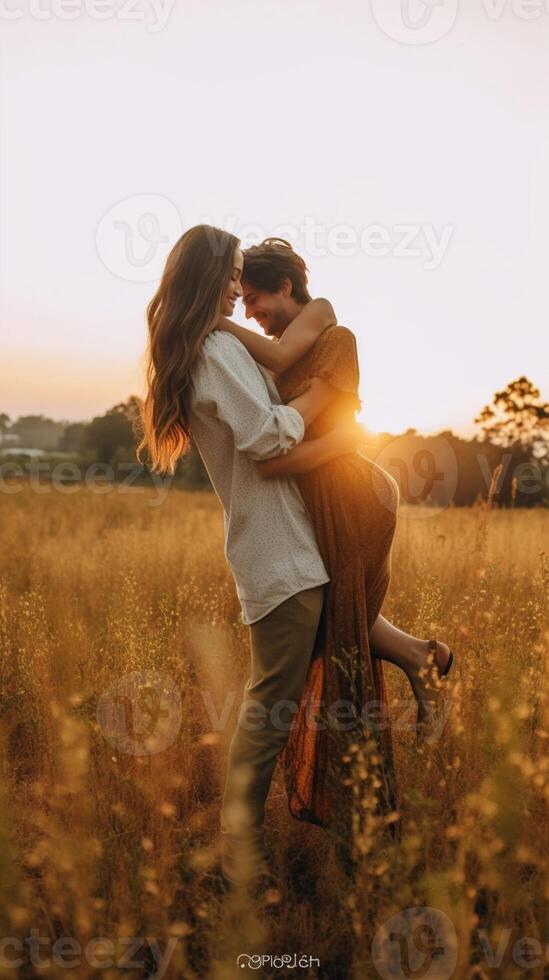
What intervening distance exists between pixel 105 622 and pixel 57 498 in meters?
9.54

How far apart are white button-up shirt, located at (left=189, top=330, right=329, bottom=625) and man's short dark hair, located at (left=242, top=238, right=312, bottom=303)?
469mm

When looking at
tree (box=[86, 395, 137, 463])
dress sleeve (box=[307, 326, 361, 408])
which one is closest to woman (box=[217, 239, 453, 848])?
dress sleeve (box=[307, 326, 361, 408])

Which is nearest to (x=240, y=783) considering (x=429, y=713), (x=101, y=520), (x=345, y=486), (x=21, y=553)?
(x=429, y=713)

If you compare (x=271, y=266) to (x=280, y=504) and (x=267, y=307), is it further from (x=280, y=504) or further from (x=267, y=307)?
(x=280, y=504)

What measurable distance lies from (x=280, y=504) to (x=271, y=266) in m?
0.90

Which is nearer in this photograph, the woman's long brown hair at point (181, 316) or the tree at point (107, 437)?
the woman's long brown hair at point (181, 316)

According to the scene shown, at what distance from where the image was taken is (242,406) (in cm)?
204

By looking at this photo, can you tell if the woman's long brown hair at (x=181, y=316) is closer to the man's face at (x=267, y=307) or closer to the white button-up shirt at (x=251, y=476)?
the white button-up shirt at (x=251, y=476)

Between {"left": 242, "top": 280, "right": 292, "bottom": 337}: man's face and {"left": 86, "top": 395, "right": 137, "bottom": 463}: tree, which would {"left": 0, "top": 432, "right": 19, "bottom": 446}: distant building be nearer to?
{"left": 86, "top": 395, "right": 137, "bottom": 463}: tree

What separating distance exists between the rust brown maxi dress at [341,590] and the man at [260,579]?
78 millimetres

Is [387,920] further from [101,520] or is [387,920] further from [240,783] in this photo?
[101,520]

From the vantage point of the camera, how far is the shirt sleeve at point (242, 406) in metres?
2.03

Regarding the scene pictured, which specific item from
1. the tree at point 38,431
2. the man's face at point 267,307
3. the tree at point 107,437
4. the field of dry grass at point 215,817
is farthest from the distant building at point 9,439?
the man's face at point 267,307

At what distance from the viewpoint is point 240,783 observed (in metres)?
2.22
